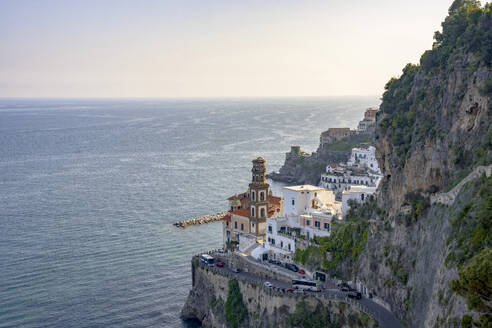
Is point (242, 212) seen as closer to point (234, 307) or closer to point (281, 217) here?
point (281, 217)

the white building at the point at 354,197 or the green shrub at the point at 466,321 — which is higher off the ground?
the green shrub at the point at 466,321

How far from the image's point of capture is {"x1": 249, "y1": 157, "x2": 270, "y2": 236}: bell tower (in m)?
69.5

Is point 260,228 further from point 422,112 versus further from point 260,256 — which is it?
point 422,112

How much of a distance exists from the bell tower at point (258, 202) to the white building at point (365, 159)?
44185mm

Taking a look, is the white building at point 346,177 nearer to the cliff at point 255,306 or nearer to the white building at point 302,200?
the white building at point 302,200

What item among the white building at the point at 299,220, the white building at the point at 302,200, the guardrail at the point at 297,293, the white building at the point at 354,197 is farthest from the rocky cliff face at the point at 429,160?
the white building at the point at 302,200

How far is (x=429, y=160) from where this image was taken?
149 ft

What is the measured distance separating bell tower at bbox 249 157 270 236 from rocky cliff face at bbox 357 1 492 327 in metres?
19.7

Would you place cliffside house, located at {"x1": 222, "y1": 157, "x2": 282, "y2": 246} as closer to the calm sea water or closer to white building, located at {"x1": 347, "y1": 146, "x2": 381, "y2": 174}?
the calm sea water

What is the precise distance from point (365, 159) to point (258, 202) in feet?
161

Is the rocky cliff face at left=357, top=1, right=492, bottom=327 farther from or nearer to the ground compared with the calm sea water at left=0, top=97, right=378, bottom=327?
farther from the ground

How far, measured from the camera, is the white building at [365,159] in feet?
360

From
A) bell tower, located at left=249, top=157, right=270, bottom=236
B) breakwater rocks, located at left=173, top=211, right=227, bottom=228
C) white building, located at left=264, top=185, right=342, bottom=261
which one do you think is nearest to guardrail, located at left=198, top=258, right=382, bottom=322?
white building, located at left=264, top=185, right=342, bottom=261

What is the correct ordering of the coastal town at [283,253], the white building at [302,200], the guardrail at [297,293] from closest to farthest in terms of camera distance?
the guardrail at [297,293] < the coastal town at [283,253] < the white building at [302,200]
